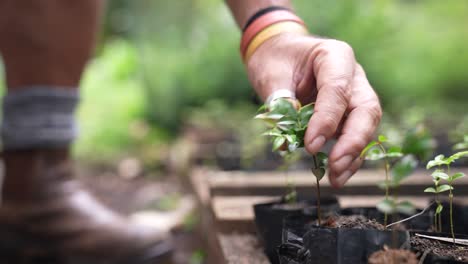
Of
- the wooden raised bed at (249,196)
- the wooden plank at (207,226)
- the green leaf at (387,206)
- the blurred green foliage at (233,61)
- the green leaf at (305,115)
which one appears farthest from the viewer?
the blurred green foliage at (233,61)

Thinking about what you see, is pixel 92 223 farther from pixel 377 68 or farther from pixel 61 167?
pixel 377 68

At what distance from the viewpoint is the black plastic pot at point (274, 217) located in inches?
50.6

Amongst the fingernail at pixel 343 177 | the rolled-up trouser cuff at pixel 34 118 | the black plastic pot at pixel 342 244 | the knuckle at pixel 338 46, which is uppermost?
the rolled-up trouser cuff at pixel 34 118

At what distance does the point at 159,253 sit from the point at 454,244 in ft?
4.35

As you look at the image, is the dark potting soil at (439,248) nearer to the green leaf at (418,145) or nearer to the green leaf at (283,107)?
the green leaf at (418,145)

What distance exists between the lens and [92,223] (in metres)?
2.00

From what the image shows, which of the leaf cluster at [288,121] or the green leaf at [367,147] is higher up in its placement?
the leaf cluster at [288,121]

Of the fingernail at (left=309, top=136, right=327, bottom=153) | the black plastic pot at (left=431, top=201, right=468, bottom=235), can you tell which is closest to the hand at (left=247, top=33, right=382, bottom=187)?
the fingernail at (left=309, top=136, right=327, bottom=153)

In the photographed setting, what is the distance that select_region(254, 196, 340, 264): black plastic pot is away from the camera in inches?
50.6

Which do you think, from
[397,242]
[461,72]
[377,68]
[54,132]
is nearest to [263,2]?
[397,242]

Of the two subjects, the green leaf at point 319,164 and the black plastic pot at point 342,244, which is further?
the green leaf at point 319,164

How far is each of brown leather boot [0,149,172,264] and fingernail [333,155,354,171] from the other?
4.00ft

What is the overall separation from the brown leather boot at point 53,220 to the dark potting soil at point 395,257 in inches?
53.2

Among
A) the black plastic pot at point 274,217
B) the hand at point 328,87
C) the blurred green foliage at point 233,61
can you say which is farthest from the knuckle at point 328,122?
the blurred green foliage at point 233,61
